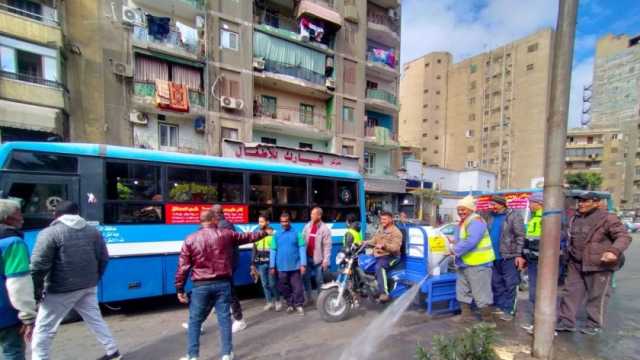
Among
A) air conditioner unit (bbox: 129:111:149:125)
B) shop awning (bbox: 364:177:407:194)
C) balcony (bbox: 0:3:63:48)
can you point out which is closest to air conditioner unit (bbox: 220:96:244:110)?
air conditioner unit (bbox: 129:111:149:125)

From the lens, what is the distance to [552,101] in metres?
2.88

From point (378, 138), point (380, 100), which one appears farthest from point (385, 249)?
point (380, 100)

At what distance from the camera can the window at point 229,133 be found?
17.0 meters

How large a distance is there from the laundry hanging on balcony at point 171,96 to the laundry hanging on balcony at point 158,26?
2737 millimetres

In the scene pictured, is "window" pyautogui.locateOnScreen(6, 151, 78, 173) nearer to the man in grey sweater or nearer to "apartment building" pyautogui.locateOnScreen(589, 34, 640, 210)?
the man in grey sweater

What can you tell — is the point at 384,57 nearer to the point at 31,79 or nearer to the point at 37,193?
the point at 31,79

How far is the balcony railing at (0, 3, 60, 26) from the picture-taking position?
38.4 ft

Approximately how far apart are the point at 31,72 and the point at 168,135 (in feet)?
18.5

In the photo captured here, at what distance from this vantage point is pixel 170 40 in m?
15.9

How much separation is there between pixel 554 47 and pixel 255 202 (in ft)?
17.2

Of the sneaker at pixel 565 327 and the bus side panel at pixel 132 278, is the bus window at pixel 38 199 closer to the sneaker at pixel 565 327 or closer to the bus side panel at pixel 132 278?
the bus side panel at pixel 132 278

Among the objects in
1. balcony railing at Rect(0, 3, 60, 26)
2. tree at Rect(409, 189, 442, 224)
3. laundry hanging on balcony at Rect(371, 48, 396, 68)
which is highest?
laundry hanging on balcony at Rect(371, 48, 396, 68)

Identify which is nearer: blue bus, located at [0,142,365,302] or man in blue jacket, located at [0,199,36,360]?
man in blue jacket, located at [0,199,36,360]

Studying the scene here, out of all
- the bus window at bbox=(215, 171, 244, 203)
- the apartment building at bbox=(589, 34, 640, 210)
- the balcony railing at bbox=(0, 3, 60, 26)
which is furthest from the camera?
the apartment building at bbox=(589, 34, 640, 210)
